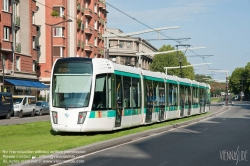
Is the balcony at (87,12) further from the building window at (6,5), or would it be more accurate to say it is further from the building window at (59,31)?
the building window at (6,5)

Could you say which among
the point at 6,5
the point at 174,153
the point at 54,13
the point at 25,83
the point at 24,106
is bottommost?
the point at 174,153

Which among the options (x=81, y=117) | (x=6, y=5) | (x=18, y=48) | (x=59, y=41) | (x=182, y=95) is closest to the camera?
(x=81, y=117)

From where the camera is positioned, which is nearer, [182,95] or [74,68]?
[74,68]

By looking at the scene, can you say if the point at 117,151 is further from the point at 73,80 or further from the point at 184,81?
the point at 184,81

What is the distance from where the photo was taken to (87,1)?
7356 centimetres

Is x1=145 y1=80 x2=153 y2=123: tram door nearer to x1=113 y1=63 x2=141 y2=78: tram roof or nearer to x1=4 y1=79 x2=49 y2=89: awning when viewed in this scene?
x1=113 y1=63 x2=141 y2=78: tram roof

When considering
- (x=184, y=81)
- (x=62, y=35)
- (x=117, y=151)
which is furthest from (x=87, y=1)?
(x=117, y=151)

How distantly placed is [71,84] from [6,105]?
65.6 feet

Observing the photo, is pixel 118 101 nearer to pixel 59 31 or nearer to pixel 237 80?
pixel 59 31

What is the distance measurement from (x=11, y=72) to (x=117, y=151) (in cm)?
3689

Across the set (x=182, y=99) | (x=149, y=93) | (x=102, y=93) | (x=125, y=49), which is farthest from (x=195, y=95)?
(x=125, y=49)

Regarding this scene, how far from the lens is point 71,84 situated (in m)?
Answer: 17.7

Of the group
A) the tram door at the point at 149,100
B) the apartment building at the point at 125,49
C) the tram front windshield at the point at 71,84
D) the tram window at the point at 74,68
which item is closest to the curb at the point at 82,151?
the tram front windshield at the point at 71,84

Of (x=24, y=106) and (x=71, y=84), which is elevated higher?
(x=71, y=84)
